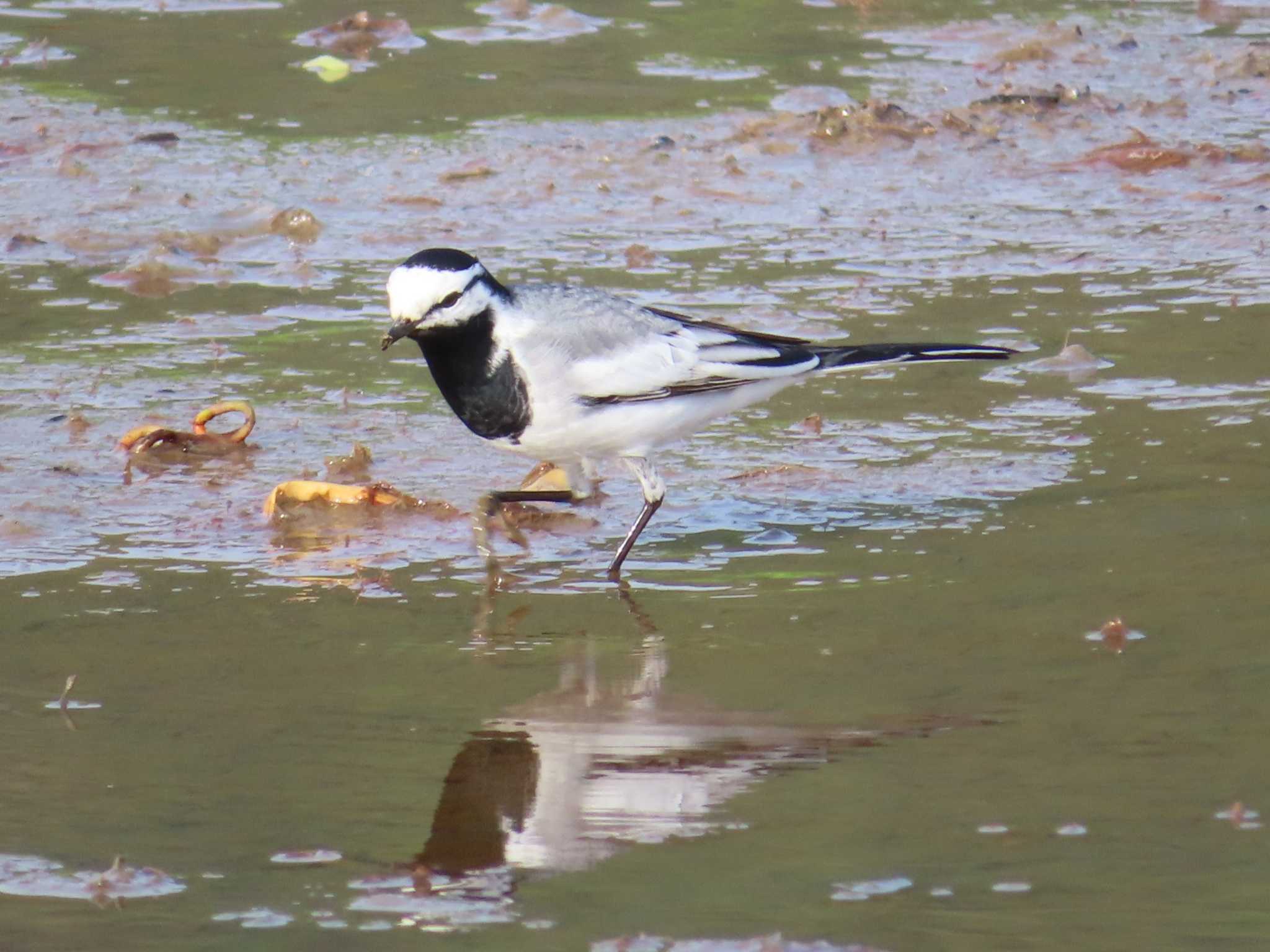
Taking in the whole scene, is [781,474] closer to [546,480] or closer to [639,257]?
[546,480]

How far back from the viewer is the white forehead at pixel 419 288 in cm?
509

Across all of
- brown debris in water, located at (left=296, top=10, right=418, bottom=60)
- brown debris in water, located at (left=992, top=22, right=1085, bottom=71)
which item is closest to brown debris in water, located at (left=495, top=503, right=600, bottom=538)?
brown debris in water, located at (left=992, top=22, right=1085, bottom=71)

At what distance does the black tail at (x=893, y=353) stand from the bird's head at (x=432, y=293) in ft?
3.58

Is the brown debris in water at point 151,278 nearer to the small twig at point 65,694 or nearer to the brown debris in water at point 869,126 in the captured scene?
the brown debris in water at point 869,126

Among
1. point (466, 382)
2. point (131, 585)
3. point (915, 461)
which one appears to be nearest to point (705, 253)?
point (915, 461)

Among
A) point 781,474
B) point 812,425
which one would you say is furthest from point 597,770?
point 812,425

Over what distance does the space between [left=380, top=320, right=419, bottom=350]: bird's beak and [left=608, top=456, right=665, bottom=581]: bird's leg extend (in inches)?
28.9

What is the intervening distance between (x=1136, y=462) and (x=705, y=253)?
2.74m

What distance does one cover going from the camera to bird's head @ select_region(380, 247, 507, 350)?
5098 mm

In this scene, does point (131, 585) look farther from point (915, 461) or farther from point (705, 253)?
point (705, 253)

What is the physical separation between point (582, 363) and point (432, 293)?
1.61ft

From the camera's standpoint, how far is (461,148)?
31.4 ft

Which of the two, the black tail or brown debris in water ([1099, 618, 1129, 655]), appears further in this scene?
the black tail

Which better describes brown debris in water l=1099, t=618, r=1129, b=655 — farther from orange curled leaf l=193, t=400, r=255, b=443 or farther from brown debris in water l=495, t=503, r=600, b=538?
orange curled leaf l=193, t=400, r=255, b=443
